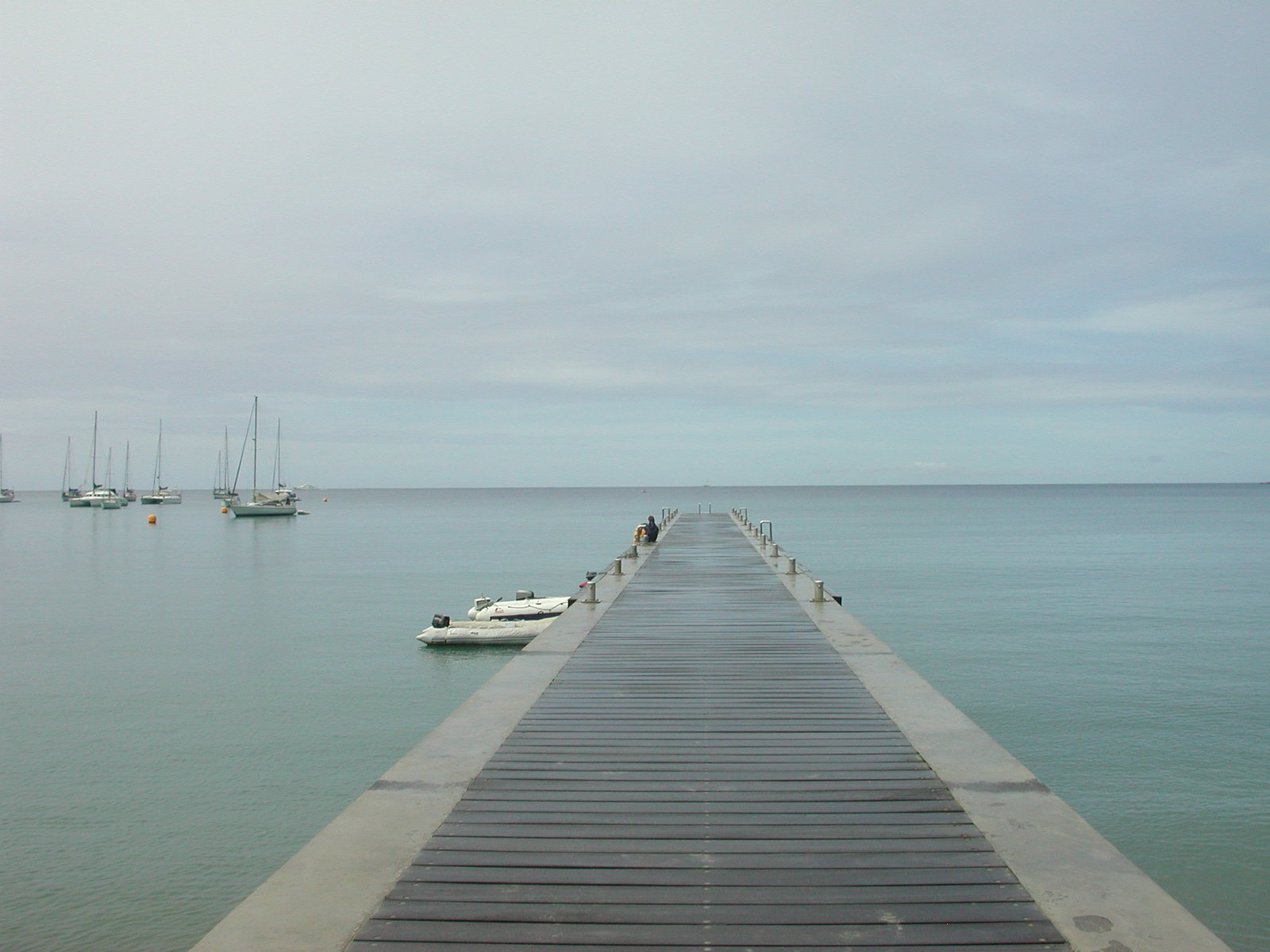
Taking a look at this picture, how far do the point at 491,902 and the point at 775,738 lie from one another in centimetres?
411

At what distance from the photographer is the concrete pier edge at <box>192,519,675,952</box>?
212 inches

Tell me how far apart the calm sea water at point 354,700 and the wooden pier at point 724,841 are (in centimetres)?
488

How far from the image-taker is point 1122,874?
19.7ft

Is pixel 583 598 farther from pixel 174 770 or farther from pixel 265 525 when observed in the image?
pixel 265 525

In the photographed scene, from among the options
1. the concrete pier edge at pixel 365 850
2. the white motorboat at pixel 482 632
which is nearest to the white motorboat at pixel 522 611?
the white motorboat at pixel 482 632

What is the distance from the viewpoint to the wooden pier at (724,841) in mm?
5320

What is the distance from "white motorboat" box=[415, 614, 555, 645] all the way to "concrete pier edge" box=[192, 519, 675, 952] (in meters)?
18.8

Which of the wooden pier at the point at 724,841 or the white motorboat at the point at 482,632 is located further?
the white motorboat at the point at 482,632

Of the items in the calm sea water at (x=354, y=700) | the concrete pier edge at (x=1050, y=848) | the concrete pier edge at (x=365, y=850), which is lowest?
the calm sea water at (x=354, y=700)

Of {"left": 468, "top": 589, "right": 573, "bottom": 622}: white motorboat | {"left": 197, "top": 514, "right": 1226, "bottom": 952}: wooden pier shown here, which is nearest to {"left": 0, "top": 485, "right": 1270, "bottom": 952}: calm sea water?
{"left": 468, "top": 589, "right": 573, "bottom": 622}: white motorboat

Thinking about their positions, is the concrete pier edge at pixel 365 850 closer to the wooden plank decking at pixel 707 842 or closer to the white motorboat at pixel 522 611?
the wooden plank decking at pixel 707 842

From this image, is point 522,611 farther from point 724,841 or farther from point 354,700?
point 724,841

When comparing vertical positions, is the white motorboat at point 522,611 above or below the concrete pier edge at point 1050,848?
below

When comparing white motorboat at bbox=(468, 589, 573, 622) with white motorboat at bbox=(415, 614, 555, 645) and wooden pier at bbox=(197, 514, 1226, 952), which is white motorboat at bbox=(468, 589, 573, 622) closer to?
white motorboat at bbox=(415, 614, 555, 645)
